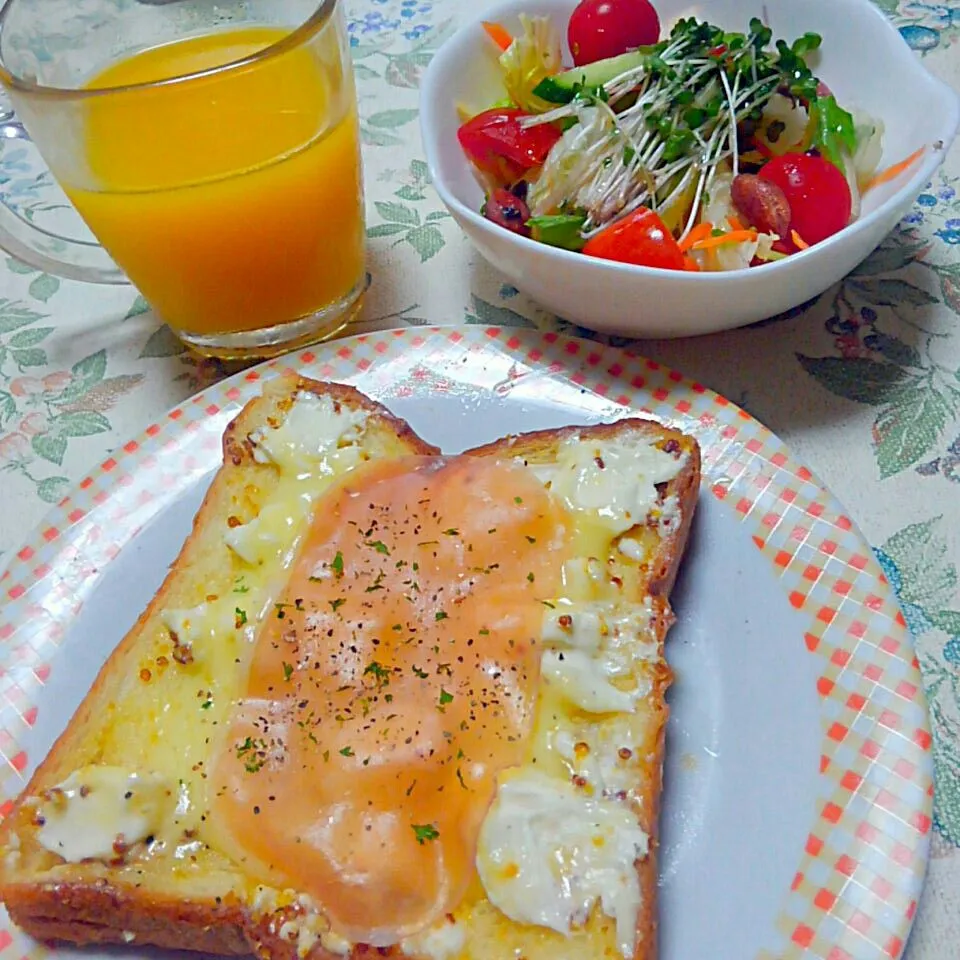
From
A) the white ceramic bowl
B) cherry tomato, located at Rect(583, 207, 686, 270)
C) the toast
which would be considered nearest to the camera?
the toast

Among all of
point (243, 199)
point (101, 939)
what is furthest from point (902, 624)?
point (243, 199)

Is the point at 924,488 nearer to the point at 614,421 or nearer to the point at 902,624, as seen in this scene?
the point at 902,624

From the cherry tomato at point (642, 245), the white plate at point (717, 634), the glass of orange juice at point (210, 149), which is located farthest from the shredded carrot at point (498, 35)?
the white plate at point (717, 634)

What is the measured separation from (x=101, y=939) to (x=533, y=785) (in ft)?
2.57

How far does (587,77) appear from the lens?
Answer: 2668mm

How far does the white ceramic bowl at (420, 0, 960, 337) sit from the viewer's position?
6.98ft

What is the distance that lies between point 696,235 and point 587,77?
0.61m

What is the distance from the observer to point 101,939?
1.68 metres

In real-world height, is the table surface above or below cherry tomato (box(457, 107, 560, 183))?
below

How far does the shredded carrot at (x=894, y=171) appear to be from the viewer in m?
2.34

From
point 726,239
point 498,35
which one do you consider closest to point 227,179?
point 498,35

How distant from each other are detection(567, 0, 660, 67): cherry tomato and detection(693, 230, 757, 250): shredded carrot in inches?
28.4

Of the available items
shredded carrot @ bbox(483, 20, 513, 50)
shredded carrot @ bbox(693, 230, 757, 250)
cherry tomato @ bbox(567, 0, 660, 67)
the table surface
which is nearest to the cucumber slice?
cherry tomato @ bbox(567, 0, 660, 67)

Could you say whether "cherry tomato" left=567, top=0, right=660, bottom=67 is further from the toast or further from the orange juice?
the toast
